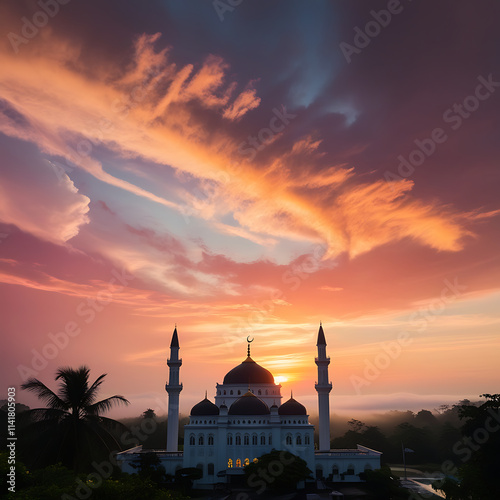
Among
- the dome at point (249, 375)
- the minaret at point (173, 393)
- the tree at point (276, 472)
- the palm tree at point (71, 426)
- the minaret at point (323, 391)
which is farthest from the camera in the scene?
the dome at point (249, 375)

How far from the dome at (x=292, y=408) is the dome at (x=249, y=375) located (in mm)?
11570

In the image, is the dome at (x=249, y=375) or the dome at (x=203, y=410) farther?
the dome at (x=249, y=375)

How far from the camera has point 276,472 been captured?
4628cm

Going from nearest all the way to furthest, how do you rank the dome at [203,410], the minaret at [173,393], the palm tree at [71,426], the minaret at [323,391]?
the palm tree at [71,426]
the dome at [203,410]
the minaret at [173,393]
the minaret at [323,391]

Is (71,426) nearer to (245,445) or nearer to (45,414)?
(45,414)

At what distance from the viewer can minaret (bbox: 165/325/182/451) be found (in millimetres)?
59513

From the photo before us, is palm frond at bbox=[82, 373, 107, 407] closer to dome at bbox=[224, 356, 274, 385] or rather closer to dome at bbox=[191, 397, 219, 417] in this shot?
dome at bbox=[191, 397, 219, 417]

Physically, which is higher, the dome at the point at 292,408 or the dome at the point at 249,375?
the dome at the point at 249,375

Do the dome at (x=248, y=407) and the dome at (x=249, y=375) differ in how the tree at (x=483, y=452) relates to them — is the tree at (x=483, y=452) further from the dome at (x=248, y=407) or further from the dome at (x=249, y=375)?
the dome at (x=249, y=375)

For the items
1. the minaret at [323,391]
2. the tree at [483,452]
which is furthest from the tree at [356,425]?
the tree at [483,452]

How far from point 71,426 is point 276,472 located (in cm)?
3136

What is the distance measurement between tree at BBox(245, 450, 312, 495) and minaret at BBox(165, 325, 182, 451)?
14198mm

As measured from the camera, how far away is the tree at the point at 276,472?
45906 millimetres

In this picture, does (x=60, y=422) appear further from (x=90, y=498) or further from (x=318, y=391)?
(x=318, y=391)
